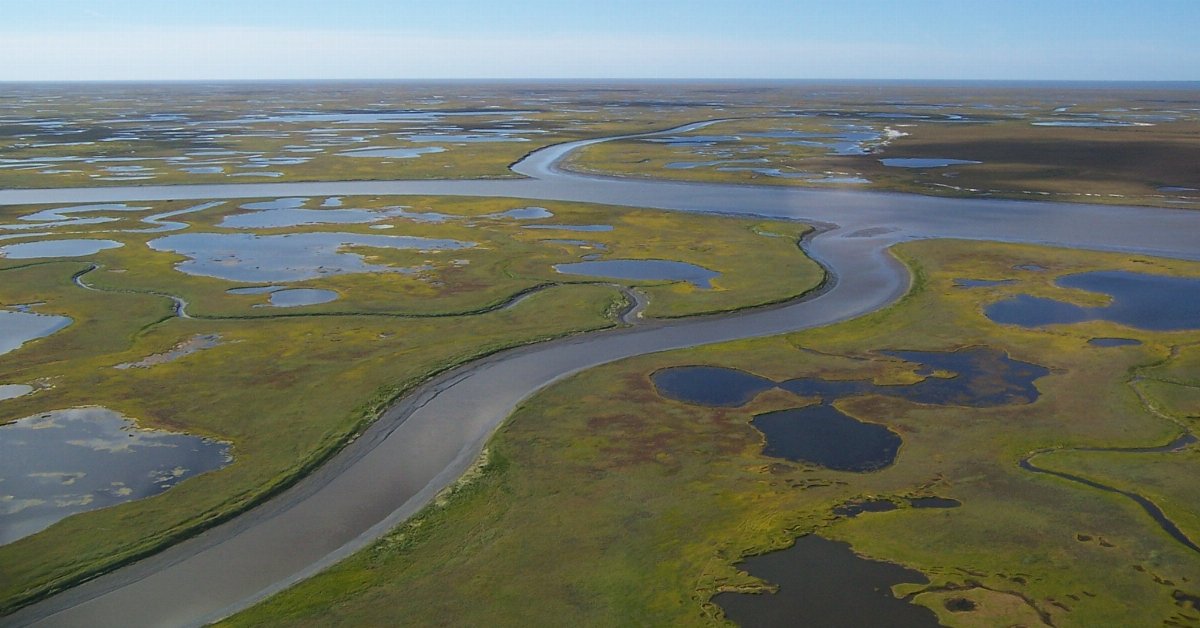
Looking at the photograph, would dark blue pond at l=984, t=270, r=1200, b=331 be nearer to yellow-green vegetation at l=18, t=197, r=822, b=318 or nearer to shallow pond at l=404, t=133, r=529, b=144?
yellow-green vegetation at l=18, t=197, r=822, b=318

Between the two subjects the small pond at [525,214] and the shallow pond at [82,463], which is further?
the small pond at [525,214]

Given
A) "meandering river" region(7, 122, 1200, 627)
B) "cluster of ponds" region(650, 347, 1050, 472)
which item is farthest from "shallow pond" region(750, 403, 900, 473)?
"meandering river" region(7, 122, 1200, 627)

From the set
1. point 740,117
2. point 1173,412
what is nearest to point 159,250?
point 1173,412

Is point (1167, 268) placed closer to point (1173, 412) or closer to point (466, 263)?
point (1173, 412)

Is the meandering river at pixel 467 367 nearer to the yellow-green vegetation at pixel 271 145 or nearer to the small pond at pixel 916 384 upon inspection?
the small pond at pixel 916 384

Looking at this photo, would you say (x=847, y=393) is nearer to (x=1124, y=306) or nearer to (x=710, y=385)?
(x=710, y=385)

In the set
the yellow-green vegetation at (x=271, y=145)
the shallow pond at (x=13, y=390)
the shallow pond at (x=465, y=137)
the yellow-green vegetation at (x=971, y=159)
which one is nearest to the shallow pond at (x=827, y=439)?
the shallow pond at (x=13, y=390)

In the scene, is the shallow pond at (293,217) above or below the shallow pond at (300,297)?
above
